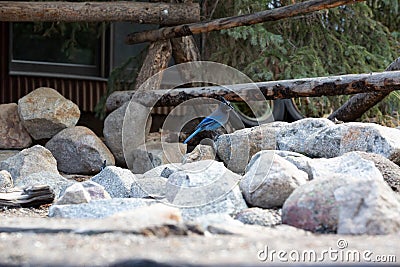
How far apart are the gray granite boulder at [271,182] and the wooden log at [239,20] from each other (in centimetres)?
302

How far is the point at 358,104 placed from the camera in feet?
23.7

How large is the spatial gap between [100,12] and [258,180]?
439cm

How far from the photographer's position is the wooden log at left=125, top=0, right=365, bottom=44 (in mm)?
6793

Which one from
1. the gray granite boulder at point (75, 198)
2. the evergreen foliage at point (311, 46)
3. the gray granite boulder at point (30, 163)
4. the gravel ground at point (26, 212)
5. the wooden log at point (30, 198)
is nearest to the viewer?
the gray granite boulder at point (75, 198)

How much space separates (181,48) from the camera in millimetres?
8219

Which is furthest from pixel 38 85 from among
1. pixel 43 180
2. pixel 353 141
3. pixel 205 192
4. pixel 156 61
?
pixel 205 192

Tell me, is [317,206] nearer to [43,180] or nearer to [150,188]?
[150,188]

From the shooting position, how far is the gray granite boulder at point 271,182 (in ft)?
12.6

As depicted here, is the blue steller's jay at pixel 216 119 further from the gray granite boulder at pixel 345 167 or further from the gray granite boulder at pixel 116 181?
the gray granite boulder at pixel 345 167

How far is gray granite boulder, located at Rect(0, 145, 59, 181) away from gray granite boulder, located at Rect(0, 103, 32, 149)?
1.45 m

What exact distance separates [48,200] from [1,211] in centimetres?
31

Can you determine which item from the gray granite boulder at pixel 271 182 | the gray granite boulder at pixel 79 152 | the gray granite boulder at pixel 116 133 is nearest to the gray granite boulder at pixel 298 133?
Result: the gray granite boulder at pixel 271 182

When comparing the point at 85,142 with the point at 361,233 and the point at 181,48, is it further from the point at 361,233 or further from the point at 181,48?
the point at 361,233

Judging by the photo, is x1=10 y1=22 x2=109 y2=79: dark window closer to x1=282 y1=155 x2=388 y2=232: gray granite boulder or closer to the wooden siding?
the wooden siding
